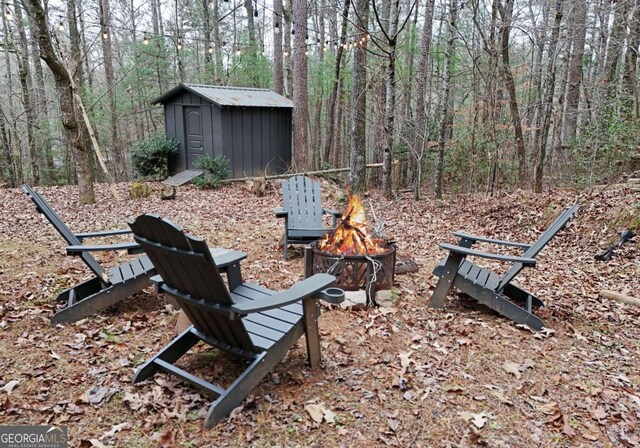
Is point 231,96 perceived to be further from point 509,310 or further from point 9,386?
point 9,386

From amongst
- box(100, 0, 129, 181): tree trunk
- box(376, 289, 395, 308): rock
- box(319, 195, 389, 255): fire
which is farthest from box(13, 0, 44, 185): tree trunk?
box(376, 289, 395, 308): rock

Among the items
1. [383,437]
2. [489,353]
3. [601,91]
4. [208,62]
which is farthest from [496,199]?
[208,62]

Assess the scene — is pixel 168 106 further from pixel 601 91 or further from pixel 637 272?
pixel 637 272

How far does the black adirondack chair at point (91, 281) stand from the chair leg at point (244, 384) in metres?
1.45

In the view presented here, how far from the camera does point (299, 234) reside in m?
4.99

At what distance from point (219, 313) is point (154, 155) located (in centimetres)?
1055

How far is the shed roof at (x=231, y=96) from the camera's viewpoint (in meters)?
10.8

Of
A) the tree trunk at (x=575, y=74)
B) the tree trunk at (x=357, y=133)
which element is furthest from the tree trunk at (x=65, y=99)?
the tree trunk at (x=575, y=74)

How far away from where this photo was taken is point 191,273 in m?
2.06

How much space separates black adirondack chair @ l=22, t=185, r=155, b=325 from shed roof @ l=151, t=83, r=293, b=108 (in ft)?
25.7

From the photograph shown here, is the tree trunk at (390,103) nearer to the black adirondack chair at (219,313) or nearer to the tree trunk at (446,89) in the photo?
the tree trunk at (446,89)

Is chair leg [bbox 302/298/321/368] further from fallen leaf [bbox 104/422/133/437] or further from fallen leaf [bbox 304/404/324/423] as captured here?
fallen leaf [bbox 104/422/133/437]

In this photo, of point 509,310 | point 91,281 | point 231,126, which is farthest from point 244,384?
point 231,126

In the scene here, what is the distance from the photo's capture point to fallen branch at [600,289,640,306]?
12.3 feet
